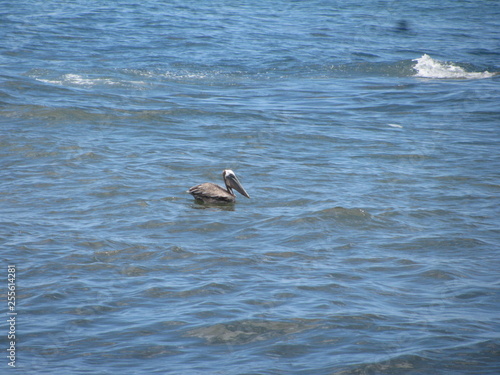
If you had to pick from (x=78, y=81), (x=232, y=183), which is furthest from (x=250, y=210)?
(x=78, y=81)

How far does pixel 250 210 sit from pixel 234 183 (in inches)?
28.2

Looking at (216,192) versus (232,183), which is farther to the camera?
(232,183)

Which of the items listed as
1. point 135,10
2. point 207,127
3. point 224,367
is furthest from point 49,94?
point 135,10

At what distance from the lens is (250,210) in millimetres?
10469

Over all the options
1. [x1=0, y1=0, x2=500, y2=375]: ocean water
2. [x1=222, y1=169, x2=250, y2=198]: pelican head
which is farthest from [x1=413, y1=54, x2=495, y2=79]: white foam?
[x1=222, y1=169, x2=250, y2=198]: pelican head

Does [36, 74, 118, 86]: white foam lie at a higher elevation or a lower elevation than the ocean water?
higher

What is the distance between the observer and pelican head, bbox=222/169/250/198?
35.9 feet

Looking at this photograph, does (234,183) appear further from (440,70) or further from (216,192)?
(440,70)

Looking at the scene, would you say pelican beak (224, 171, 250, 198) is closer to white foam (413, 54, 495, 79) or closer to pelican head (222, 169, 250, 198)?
pelican head (222, 169, 250, 198)

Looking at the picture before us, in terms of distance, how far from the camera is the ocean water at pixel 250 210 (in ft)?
21.1

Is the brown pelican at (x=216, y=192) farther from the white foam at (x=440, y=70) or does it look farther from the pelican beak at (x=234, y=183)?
the white foam at (x=440, y=70)

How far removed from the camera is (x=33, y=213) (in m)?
9.80

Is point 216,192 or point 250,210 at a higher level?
point 216,192

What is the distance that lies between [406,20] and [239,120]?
Result: 17894 mm
